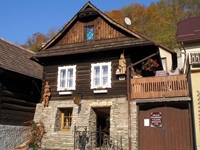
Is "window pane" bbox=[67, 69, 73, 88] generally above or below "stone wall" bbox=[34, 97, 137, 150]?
above

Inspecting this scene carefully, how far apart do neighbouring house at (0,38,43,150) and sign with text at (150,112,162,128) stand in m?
8.89

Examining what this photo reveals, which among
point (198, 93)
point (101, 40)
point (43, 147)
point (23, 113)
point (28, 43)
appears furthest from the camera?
point (28, 43)

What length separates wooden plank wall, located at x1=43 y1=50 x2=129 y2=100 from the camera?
661 inches

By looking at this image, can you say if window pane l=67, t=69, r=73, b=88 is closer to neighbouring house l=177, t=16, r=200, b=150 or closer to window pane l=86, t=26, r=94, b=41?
window pane l=86, t=26, r=94, b=41

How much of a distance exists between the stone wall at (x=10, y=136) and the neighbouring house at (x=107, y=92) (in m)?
2.06

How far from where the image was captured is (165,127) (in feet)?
50.4

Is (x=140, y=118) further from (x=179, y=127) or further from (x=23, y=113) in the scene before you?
(x=23, y=113)

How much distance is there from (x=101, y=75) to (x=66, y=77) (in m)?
2.46

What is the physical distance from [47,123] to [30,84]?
4595 mm

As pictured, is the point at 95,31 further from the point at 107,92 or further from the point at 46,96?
the point at 46,96

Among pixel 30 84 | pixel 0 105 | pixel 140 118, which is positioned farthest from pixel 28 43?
pixel 140 118

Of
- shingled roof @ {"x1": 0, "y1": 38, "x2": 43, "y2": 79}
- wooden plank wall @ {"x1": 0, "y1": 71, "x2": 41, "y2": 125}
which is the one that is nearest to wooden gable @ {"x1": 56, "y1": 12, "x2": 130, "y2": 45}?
shingled roof @ {"x1": 0, "y1": 38, "x2": 43, "y2": 79}

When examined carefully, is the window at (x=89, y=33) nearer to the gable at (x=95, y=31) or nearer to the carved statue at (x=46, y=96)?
the gable at (x=95, y=31)

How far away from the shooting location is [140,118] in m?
16.0
